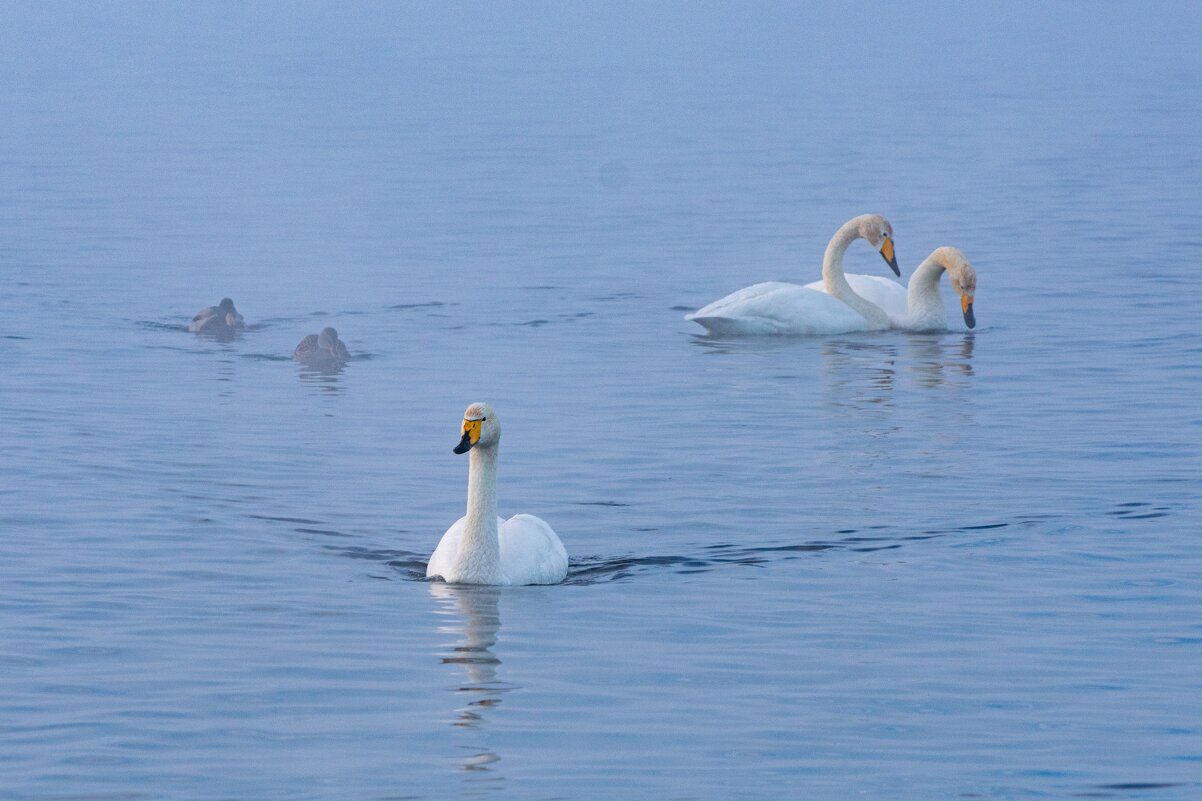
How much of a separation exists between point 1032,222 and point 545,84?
4748cm

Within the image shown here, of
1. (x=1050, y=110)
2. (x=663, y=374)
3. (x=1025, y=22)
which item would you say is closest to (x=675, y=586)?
(x=663, y=374)

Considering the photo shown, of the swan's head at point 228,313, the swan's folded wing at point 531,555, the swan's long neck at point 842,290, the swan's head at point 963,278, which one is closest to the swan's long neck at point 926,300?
the swan's head at point 963,278

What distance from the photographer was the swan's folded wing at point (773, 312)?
2469cm

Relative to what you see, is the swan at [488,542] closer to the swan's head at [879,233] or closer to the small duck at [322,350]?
the small duck at [322,350]

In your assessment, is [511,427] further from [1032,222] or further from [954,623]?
[1032,222]

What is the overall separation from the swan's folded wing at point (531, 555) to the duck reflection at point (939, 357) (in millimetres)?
8064

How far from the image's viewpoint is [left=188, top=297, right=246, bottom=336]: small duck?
2408 cm

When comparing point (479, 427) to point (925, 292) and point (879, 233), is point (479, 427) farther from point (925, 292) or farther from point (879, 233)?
point (879, 233)

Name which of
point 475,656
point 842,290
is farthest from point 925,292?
point 475,656

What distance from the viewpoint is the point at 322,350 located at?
22.4 meters

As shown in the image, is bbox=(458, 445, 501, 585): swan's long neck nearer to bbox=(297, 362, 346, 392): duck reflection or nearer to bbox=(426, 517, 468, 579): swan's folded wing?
bbox=(426, 517, 468, 579): swan's folded wing

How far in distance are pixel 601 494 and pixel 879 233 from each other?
11.3 metres

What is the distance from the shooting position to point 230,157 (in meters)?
51.1

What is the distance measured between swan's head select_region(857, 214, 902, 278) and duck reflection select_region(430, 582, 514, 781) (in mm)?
13796
